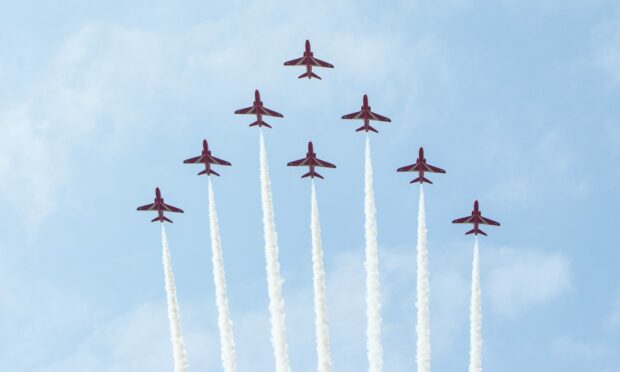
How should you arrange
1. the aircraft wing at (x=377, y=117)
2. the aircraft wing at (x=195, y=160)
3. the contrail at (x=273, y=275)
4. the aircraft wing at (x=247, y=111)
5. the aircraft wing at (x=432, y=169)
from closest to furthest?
the contrail at (x=273, y=275), the aircraft wing at (x=195, y=160), the aircraft wing at (x=432, y=169), the aircraft wing at (x=247, y=111), the aircraft wing at (x=377, y=117)

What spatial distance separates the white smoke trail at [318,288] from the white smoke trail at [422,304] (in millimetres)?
10601

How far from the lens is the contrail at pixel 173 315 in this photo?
364 feet

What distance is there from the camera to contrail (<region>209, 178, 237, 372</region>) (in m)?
108

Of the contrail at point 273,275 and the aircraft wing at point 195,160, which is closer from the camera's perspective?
the contrail at point 273,275

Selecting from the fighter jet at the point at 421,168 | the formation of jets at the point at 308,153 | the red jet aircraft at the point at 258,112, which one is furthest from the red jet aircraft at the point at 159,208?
the fighter jet at the point at 421,168

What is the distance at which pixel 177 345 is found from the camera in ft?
365

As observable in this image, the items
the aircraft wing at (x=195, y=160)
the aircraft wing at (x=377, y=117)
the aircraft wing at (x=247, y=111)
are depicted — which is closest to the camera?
the aircraft wing at (x=195, y=160)

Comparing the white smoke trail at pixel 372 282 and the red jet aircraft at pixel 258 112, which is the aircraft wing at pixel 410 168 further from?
the red jet aircraft at pixel 258 112

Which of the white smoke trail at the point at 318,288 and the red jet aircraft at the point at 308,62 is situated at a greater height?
the red jet aircraft at the point at 308,62

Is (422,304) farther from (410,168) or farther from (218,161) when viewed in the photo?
(218,161)

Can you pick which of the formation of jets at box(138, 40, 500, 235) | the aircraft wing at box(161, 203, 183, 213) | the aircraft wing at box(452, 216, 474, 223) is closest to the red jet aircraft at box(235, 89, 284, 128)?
the formation of jets at box(138, 40, 500, 235)

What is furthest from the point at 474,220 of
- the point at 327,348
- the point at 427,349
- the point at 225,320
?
the point at 225,320

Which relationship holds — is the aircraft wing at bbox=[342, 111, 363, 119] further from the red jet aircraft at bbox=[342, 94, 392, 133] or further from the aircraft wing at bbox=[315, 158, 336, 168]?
the aircraft wing at bbox=[315, 158, 336, 168]

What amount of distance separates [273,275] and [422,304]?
17.5 meters
